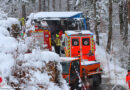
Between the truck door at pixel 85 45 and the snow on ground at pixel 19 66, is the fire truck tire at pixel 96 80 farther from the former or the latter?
the snow on ground at pixel 19 66

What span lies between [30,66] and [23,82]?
0.43m

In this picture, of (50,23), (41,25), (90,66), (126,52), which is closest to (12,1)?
(50,23)

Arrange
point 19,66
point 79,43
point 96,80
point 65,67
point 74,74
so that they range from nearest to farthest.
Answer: point 19,66
point 65,67
point 74,74
point 96,80
point 79,43

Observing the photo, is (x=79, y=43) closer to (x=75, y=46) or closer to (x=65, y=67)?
(x=75, y=46)

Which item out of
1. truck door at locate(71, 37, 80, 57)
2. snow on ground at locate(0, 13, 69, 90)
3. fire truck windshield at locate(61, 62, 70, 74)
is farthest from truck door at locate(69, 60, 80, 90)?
truck door at locate(71, 37, 80, 57)

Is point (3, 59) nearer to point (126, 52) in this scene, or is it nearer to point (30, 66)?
point (30, 66)

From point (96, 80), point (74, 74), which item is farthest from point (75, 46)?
point (74, 74)

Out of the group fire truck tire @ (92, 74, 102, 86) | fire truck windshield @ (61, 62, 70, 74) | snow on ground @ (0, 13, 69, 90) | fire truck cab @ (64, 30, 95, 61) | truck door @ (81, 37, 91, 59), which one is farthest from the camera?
truck door @ (81, 37, 91, 59)

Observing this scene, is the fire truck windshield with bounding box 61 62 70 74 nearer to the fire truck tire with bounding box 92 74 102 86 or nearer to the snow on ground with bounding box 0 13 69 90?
the fire truck tire with bounding box 92 74 102 86

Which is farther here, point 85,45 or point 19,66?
point 85,45

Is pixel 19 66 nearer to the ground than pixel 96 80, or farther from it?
farther from it

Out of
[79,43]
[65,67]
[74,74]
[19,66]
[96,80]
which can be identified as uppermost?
[19,66]

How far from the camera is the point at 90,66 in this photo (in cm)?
1062

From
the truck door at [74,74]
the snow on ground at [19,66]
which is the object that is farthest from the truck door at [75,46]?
the snow on ground at [19,66]
